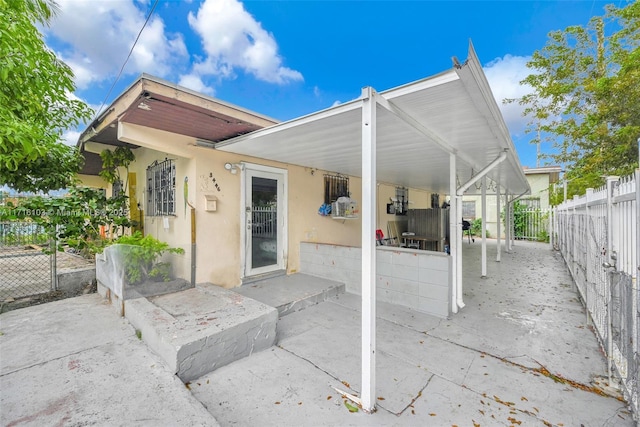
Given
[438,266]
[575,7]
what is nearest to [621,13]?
[575,7]

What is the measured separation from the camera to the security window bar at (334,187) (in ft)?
21.5

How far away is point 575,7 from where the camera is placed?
8711 mm

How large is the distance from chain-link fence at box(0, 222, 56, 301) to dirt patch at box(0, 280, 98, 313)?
0.09 meters

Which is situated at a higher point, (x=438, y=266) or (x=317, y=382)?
(x=438, y=266)

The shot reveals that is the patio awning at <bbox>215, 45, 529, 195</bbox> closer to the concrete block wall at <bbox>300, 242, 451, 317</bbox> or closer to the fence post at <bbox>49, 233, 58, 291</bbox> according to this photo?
the concrete block wall at <bbox>300, 242, 451, 317</bbox>

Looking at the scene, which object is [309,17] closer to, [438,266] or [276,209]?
[276,209]

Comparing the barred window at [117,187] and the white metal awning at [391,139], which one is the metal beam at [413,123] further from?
the barred window at [117,187]

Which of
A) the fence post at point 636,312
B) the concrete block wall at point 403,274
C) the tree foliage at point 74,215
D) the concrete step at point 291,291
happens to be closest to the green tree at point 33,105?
the tree foliage at point 74,215

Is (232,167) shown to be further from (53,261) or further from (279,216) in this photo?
(53,261)

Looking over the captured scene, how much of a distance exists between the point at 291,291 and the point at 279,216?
1653 millimetres

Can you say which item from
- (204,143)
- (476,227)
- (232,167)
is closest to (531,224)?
(476,227)

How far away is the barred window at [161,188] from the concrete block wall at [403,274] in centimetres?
294

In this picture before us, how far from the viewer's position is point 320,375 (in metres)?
2.34

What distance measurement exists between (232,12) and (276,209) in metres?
4.26
